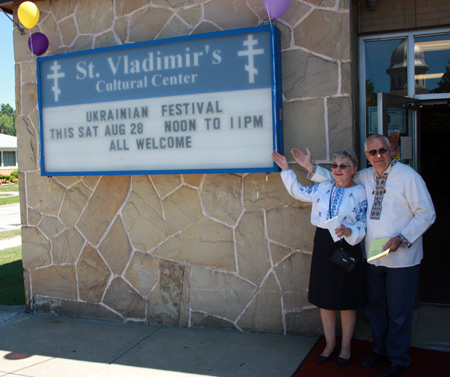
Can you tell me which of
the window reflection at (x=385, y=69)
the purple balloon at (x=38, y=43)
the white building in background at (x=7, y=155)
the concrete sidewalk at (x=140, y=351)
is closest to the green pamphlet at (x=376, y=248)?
the concrete sidewalk at (x=140, y=351)

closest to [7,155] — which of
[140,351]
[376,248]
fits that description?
[140,351]

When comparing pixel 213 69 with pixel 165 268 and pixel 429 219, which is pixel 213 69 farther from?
pixel 429 219

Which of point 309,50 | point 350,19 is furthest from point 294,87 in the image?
point 350,19

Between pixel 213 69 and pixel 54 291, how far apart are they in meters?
3.44

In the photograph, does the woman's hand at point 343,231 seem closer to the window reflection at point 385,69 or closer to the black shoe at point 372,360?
the black shoe at point 372,360

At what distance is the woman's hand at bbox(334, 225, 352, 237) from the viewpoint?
3.84m

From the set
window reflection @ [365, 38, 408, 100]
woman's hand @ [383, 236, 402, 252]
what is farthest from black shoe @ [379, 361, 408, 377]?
window reflection @ [365, 38, 408, 100]

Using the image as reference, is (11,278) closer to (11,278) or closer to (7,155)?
(11,278)

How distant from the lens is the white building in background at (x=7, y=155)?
40.9m

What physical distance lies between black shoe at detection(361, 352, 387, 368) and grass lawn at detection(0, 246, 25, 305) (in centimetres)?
484

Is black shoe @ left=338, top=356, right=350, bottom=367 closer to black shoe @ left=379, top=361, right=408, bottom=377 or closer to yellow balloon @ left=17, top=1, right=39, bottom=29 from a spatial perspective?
black shoe @ left=379, top=361, right=408, bottom=377

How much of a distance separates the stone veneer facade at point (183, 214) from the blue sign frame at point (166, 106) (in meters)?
0.24

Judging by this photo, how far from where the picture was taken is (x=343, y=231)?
3846mm

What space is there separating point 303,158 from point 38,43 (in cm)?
352
